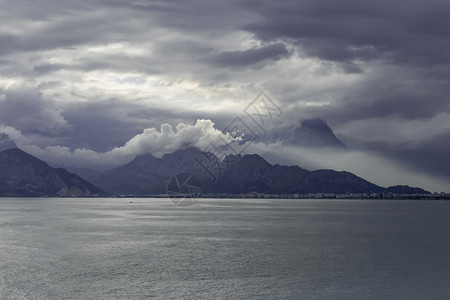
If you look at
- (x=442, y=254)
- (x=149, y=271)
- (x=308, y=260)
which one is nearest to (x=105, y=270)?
(x=149, y=271)

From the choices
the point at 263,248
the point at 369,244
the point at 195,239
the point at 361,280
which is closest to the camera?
the point at 361,280

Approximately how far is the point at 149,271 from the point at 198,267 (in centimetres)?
925

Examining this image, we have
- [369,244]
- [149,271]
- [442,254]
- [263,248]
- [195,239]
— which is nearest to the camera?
[149,271]

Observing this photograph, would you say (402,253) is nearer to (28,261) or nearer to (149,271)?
(149,271)

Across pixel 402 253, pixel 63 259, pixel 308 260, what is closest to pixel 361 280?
pixel 308 260

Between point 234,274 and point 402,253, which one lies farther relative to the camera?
point 402,253

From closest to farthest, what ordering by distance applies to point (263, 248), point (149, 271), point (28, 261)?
point (149, 271) → point (28, 261) → point (263, 248)

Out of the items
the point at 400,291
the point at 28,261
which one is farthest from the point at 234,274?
the point at 28,261

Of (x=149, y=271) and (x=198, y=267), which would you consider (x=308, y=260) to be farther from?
(x=149, y=271)

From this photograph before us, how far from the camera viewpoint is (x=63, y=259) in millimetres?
91000

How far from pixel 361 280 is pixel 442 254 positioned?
40401 millimetres

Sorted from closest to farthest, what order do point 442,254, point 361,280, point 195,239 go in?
point 361,280, point 442,254, point 195,239

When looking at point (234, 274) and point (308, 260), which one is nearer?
point (234, 274)

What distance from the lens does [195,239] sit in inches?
5044
